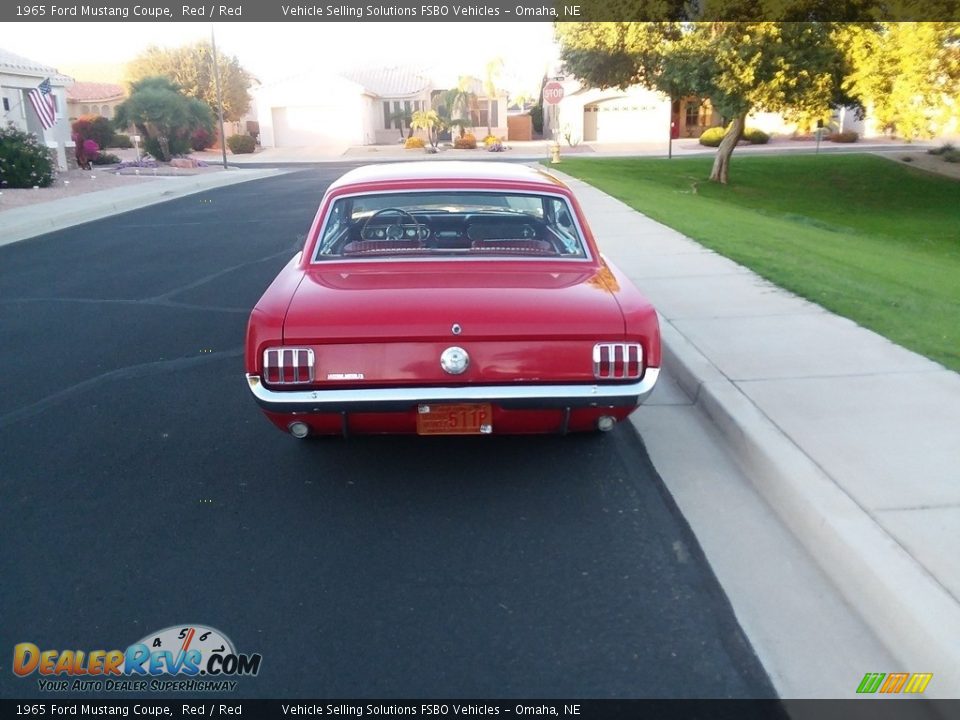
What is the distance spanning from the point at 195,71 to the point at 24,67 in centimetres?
3265

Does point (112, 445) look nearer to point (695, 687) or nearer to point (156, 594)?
point (156, 594)

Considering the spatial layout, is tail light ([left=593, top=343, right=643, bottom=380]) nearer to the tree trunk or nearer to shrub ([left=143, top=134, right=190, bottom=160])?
the tree trunk

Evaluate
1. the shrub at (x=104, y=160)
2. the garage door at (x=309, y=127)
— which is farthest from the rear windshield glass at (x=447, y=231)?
the garage door at (x=309, y=127)

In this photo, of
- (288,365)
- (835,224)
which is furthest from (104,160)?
(288,365)

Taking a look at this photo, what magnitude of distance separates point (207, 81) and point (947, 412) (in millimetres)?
61404

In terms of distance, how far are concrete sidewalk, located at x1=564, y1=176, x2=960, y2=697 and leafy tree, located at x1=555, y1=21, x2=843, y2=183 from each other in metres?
17.2

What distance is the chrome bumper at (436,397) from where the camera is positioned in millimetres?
4148

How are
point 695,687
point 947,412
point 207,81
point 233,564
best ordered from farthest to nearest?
1. point 207,81
2. point 947,412
3. point 233,564
4. point 695,687

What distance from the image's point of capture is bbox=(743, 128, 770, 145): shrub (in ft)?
151

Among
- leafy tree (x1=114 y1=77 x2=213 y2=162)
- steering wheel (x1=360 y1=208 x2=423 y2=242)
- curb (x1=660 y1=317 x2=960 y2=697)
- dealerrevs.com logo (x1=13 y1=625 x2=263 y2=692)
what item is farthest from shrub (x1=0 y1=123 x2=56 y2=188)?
dealerrevs.com logo (x1=13 y1=625 x2=263 y2=692)

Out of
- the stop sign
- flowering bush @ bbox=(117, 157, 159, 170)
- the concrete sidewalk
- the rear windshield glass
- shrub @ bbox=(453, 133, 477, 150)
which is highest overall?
the stop sign

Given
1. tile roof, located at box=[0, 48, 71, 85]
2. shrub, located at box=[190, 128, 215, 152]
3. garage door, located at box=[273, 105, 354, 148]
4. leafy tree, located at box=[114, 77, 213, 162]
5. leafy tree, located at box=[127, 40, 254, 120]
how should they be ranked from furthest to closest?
leafy tree, located at box=[127, 40, 254, 120] < garage door, located at box=[273, 105, 354, 148] < shrub, located at box=[190, 128, 215, 152] < leafy tree, located at box=[114, 77, 213, 162] < tile roof, located at box=[0, 48, 71, 85]

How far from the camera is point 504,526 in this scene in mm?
4203

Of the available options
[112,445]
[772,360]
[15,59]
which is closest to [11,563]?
[112,445]
